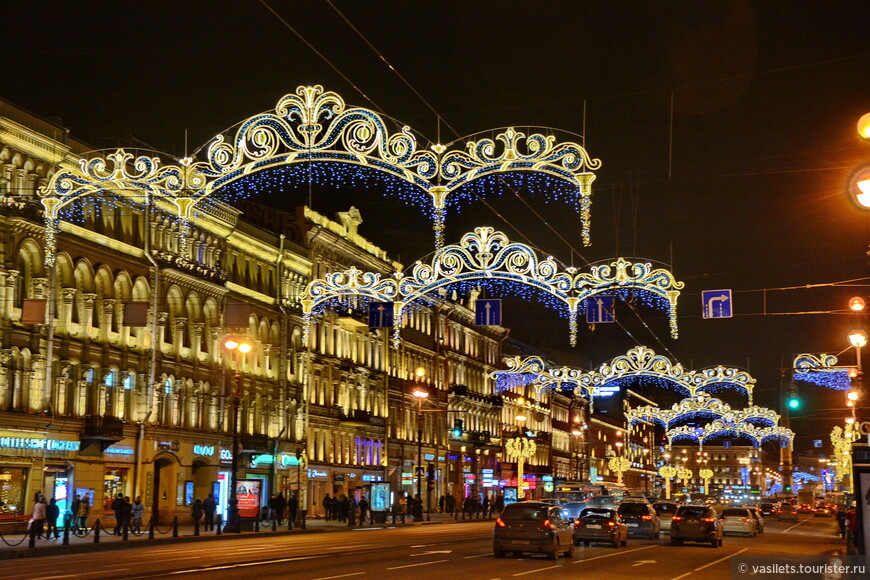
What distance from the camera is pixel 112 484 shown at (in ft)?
158

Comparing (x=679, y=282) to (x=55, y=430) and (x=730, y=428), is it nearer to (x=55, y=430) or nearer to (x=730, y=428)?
(x=55, y=430)

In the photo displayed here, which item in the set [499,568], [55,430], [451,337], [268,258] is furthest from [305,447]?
[499,568]

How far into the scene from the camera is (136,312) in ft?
136

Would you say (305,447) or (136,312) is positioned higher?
(136,312)

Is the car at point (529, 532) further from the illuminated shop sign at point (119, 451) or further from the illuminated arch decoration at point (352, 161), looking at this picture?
the illuminated shop sign at point (119, 451)

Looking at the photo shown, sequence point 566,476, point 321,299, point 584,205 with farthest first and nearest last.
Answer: point 566,476, point 321,299, point 584,205

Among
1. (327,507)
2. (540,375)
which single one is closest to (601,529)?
(327,507)

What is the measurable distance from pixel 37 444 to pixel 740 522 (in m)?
29.2

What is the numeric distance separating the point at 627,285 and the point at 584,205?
1099cm

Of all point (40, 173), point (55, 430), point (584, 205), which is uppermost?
point (40, 173)

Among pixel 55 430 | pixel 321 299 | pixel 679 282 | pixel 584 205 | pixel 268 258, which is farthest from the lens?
pixel 268 258

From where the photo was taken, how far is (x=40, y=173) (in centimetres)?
4319

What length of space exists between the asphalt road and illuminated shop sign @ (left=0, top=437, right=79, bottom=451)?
8.83 m

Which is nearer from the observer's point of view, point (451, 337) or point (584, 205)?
point (584, 205)
